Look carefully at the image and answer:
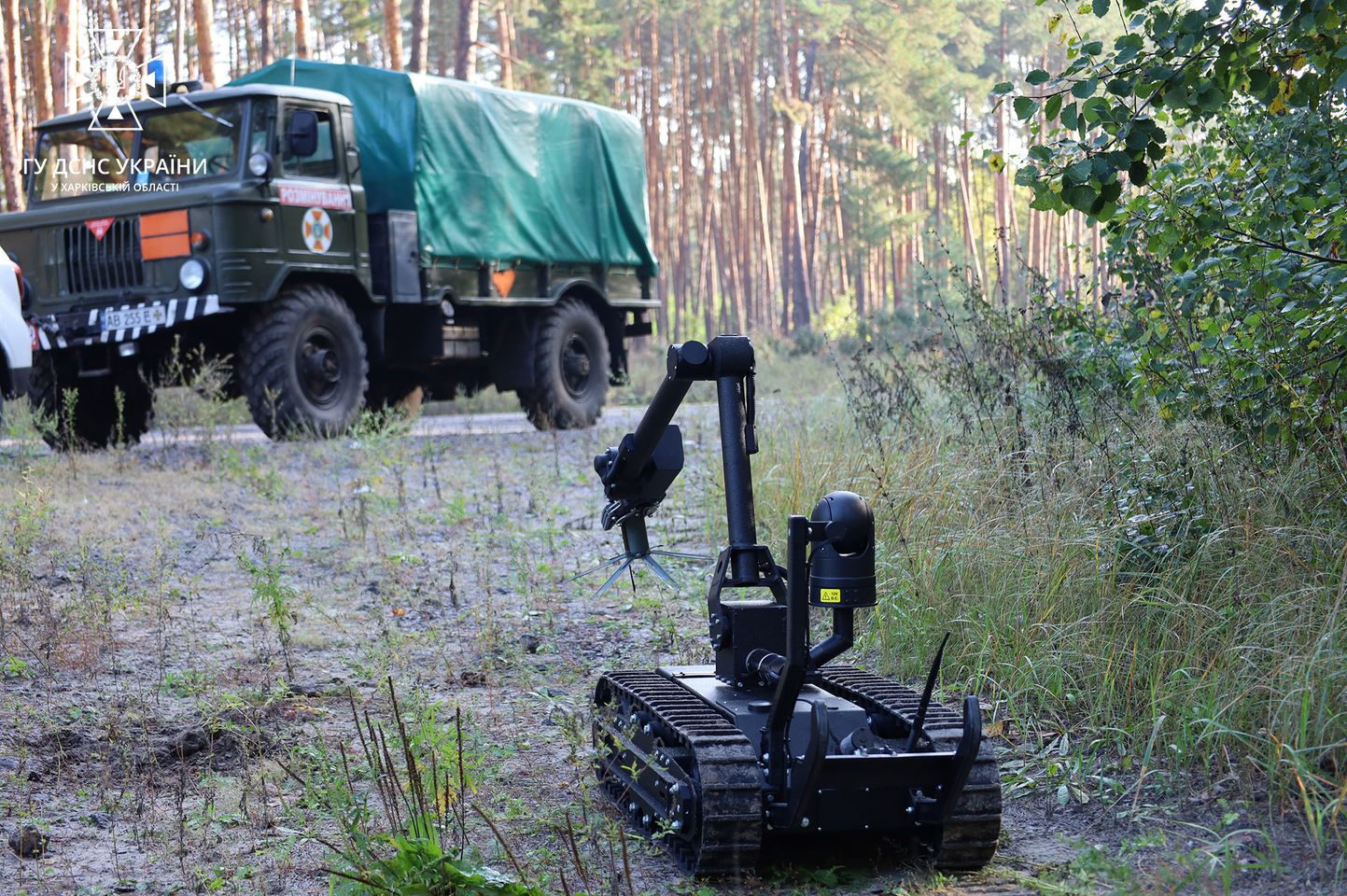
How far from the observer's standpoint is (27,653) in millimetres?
5668

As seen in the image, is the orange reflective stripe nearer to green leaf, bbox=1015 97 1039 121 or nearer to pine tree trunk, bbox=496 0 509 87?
green leaf, bbox=1015 97 1039 121

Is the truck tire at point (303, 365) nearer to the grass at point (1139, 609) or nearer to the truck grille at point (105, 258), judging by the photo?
the truck grille at point (105, 258)

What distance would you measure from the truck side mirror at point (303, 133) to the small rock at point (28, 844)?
8.34m

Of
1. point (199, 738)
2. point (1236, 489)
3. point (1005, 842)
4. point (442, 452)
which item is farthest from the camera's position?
point (442, 452)

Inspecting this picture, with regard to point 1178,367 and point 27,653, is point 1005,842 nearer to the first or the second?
point 1178,367

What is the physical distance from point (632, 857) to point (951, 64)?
118ft

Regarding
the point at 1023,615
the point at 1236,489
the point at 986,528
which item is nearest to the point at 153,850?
the point at 1023,615

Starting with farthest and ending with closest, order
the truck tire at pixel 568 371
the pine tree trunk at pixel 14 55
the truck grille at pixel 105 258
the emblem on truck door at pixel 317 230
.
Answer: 1. the pine tree trunk at pixel 14 55
2. the truck tire at pixel 568 371
3. the emblem on truck door at pixel 317 230
4. the truck grille at pixel 105 258

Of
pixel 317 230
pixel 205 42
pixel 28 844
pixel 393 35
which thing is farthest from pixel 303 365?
pixel 393 35

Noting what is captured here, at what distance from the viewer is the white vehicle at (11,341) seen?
9664 mm

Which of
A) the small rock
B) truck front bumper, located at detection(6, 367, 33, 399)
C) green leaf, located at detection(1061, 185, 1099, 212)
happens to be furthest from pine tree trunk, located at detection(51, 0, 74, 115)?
green leaf, located at detection(1061, 185, 1099, 212)

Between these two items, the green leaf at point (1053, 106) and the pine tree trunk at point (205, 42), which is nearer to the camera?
the green leaf at point (1053, 106)

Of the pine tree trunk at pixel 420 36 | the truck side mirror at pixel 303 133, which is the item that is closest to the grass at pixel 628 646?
the truck side mirror at pixel 303 133

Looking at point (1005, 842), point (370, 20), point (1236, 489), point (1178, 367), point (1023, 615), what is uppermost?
point (370, 20)
